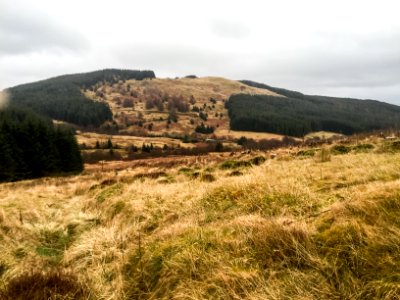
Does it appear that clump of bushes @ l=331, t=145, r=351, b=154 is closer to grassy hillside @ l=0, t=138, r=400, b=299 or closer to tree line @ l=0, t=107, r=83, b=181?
grassy hillside @ l=0, t=138, r=400, b=299

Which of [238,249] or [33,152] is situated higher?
[238,249]

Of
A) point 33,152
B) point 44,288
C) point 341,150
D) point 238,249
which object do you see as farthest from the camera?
point 33,152

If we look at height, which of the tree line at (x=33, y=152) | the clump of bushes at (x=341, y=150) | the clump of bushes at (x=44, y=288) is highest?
the clump of bushes at (x=341, y=150)

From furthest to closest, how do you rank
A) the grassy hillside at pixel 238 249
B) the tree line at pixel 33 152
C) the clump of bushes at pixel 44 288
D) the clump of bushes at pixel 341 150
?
1. the tree line at pixel 33 152
2. the clump of bushes at pixel 341 150
3. the clump of bushes at pixel 44 288
4. the grassy hillside at pixel 238 249

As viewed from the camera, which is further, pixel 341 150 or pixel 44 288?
pixel 341 150

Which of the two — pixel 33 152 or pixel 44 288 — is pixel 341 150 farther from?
pixel 33 152

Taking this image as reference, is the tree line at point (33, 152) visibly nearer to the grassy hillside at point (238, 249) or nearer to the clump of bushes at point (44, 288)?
the grassy hillside at point (238, 249)

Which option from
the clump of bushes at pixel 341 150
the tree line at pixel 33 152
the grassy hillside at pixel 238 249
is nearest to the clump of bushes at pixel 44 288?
the grassy hillside at pixel 238 249

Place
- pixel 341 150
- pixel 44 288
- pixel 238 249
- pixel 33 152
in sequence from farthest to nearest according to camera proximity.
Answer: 1. pixel 33 152
2. pixel 341 150
3. pixel 238 249
4. pixel 44 288

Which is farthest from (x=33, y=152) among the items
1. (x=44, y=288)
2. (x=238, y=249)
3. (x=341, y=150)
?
(x=238, y=249)

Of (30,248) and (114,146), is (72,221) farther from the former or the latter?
(114,146)

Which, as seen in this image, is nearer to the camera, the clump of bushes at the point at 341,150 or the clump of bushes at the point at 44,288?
the clump of bushes at the point at 44,288

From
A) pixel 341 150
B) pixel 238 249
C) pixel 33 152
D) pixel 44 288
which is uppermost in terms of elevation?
pixel 341 150

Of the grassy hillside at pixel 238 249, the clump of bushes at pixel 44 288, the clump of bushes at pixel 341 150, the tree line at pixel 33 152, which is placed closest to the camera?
the grassy hillside at pixel 238 249
